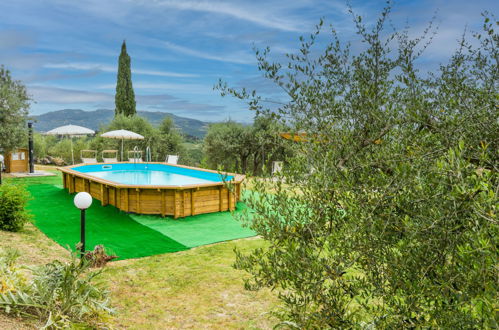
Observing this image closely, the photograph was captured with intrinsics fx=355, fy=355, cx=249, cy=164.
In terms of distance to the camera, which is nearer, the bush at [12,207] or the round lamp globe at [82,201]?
the round lamp globe at [82,201]

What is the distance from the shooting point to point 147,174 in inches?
615

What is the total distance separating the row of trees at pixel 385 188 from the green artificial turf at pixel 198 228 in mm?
4921

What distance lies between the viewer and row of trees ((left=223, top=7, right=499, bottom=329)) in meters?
1.44

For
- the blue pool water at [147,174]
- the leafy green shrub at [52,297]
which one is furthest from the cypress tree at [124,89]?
the leafy green shrub at [52,297]

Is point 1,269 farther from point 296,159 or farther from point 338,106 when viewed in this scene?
point 338,106

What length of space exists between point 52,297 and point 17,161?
1562 cm

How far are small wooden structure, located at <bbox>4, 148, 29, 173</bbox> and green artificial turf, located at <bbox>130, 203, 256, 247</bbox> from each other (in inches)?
413

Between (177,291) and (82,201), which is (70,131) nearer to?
(82,201)

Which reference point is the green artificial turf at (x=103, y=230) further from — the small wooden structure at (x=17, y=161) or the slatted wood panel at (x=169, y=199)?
the small wooden structure at (x=17, y=161)

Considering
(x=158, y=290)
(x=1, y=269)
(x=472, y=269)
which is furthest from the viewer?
(x=158, y=290)

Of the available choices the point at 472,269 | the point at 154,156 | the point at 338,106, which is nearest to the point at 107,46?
the point at 154,156

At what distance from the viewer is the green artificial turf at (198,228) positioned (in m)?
7.76

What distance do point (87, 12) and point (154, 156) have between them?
29.4ft

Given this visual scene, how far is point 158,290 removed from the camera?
16.9 ft
